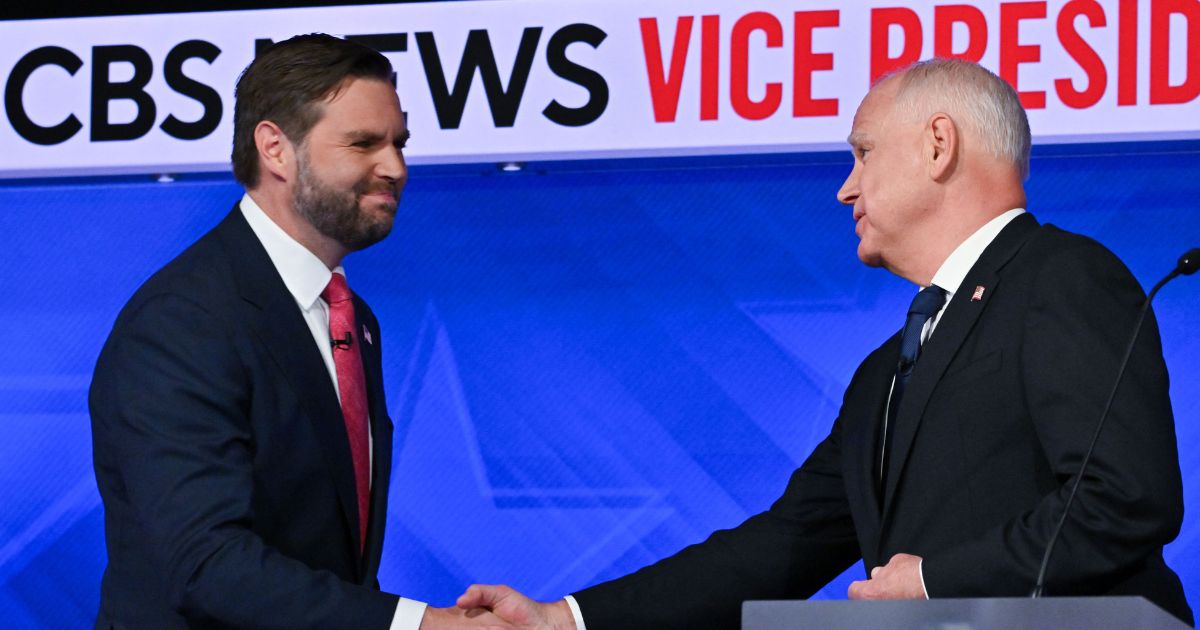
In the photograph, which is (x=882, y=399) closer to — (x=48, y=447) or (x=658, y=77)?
(x=658, y=77)

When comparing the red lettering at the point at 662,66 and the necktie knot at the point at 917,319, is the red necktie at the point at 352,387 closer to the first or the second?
the necktie knot at the point at 917,319

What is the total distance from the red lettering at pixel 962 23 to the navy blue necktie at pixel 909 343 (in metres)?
1.26

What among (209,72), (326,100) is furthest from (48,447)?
(326,100)

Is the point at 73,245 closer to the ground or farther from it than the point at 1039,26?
closer to the ground

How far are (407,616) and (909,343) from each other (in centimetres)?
84

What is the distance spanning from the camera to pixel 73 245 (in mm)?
4082

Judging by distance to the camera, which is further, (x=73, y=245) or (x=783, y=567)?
(x=73, y=245)

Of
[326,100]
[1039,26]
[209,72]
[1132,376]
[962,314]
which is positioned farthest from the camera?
[209,72]

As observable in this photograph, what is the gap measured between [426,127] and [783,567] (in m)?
1.44

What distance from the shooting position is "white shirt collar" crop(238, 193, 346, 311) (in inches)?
109

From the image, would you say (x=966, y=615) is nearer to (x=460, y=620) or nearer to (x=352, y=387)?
(x=460, y=620)

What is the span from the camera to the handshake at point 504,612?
2.76 metres

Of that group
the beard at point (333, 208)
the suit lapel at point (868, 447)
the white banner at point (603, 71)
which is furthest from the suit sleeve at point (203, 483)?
the white banner at point (603, 71)

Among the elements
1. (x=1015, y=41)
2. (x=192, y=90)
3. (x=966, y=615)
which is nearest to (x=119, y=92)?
(x=192, y=90)
